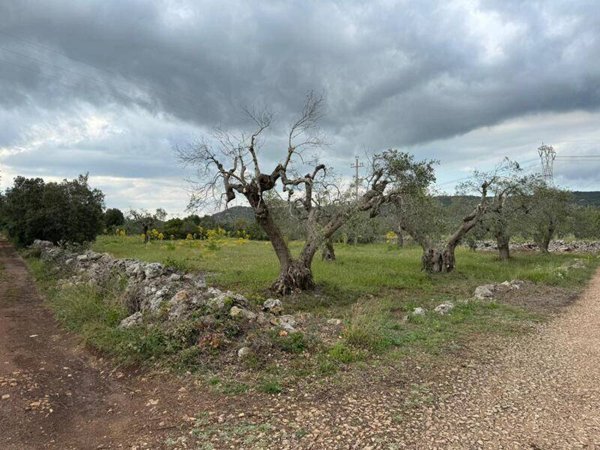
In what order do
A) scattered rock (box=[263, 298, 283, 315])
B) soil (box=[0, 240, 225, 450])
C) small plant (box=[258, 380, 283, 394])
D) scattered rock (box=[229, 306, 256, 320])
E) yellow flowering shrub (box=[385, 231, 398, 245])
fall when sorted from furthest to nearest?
yellow flowering shrub (box=[385, 231, 398, 245]), scattered rock (box=[263, 298, 283, 315]), scattered rock (box=[229, 306, 256, 320]), small plant (box=[258, 380, 283, 394]), soil (box=[0, 240, 225, 450])

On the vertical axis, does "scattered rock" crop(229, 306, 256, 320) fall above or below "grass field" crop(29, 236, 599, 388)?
above

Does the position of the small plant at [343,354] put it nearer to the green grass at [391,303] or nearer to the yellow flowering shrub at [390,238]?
the green grass at [391,303]

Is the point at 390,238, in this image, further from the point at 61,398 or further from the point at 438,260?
the point at 61,398

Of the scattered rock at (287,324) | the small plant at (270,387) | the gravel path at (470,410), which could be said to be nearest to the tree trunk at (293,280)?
the scattered rock at (287,324)

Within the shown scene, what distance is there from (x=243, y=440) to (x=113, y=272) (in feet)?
36.8

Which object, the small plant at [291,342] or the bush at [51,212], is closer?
the small plant at [291,342]

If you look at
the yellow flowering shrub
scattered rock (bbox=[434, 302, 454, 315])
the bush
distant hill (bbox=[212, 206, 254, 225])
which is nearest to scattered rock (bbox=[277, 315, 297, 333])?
scattered rock (bbox=[434, 302, 454, 315])

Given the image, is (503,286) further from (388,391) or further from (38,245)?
(38,245)

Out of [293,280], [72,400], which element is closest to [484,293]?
[293,280]

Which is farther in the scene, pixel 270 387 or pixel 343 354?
pixel 343 354

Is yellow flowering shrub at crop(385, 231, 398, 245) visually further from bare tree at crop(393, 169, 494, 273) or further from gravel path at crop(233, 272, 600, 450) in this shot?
gravel path at crop(233, 272, 600, 450)

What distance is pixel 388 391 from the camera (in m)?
5.70

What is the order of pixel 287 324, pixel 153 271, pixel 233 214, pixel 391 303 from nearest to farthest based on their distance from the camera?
pixel 287 324 → pixel 391 303 → pixel 153 271 → pixel 233 214

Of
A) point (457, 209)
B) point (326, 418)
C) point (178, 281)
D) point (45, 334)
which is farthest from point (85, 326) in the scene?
point (457, 209)
